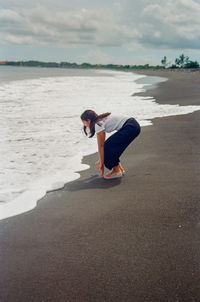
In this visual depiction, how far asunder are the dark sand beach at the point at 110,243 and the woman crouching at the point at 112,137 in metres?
0.22

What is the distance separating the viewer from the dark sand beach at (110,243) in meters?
1.81

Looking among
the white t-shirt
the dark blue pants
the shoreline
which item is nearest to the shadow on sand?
the shoreline

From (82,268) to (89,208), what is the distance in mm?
993

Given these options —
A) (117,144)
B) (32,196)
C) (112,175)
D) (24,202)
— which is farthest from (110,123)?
(24,202)

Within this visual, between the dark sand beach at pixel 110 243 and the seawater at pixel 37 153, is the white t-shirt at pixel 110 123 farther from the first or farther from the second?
the seawater at pixel 37 153

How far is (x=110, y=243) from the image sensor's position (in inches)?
89.4

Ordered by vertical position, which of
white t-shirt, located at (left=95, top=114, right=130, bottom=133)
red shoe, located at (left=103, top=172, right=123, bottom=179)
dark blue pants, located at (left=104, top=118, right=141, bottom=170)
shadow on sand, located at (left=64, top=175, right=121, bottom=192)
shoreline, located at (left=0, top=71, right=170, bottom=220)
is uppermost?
white t-shirt, located at (left=95, top=114, right=130, bottom=133)

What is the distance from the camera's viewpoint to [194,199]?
2.95m

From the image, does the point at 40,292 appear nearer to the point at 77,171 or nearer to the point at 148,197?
the point at 148,197

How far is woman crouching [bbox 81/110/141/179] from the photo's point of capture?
12.6 feet

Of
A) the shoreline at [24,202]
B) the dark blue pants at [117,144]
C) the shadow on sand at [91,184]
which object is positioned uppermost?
the dark blue pants at [117,144]

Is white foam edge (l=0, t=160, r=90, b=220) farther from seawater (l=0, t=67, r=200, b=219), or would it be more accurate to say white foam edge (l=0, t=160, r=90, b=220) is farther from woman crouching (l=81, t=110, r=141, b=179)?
woman crouching (l=81, t=110, r=141, b=179)

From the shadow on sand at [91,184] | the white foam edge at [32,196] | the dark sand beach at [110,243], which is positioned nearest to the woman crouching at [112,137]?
the shadow on sand at [91,184]

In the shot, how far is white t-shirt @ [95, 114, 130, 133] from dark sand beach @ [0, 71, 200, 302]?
29.4 inches
